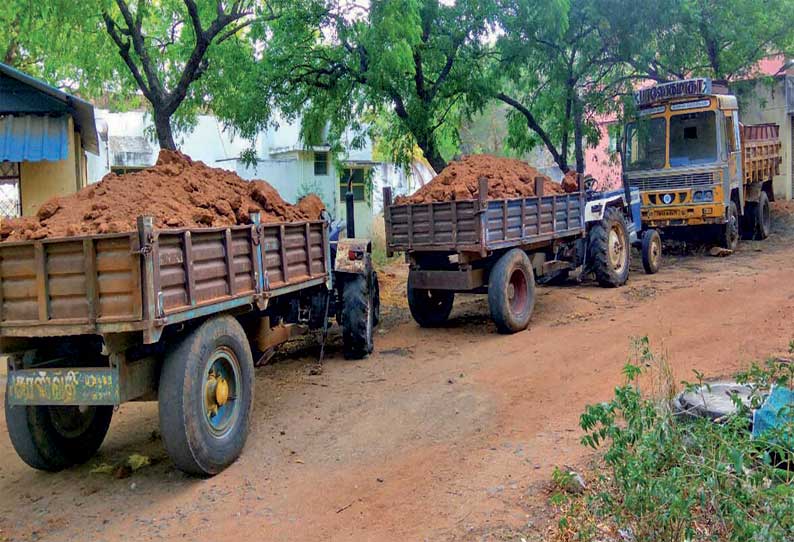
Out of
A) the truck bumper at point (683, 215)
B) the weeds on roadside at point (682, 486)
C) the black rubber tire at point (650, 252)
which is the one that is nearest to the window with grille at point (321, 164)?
the truck bumper at point (683, 215)

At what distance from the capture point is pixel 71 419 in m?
5.71

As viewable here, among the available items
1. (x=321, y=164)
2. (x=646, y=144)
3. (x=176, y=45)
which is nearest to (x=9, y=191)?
(x=176, y=45)

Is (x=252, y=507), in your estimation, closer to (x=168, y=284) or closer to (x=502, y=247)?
(x=168, y=284)

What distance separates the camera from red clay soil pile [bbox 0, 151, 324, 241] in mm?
5070

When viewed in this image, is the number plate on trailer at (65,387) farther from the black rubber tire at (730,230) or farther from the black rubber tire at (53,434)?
the black rubber tire at (730,230)

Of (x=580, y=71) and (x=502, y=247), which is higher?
(x=580, y=71)

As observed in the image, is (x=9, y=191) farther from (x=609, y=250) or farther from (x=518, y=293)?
(x=609, y=250)

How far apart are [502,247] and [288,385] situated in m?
3.32

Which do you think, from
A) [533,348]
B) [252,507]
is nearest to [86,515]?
[252,507]

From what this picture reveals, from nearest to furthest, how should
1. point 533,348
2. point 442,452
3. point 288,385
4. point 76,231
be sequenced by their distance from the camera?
point 76,231
point 442,452
point 288,385
point 533,348

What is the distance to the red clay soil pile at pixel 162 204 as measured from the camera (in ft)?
16.6

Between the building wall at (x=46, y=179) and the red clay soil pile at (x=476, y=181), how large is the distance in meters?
6.11

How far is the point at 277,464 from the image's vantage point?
5512mm

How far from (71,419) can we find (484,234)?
5.04 m
